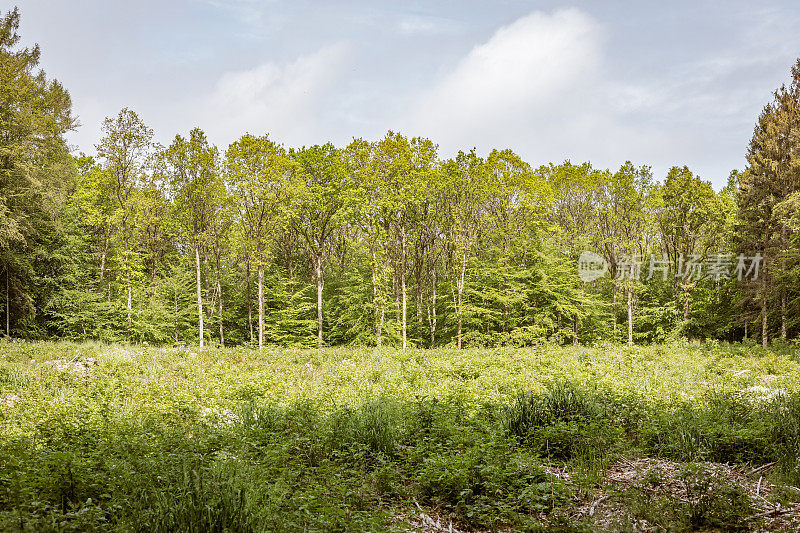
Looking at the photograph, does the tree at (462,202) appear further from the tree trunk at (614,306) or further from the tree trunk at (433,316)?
the tree trunk at (614,306)

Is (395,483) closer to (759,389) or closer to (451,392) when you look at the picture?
(451,392)

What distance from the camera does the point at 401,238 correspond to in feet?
86.2

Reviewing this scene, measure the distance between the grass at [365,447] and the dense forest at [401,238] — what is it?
1431 cm

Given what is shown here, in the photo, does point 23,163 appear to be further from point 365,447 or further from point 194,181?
point 365,447

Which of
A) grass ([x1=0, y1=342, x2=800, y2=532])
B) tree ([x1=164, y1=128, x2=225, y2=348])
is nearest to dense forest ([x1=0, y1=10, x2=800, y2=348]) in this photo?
tree ([x1=164, y1=128, x2=225, y2=348])

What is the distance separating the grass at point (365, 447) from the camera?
4.43 meters

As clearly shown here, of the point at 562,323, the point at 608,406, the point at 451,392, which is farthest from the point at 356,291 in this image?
the point at 608,406

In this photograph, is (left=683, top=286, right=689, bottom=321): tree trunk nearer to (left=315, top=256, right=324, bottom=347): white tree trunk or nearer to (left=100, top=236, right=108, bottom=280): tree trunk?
(left=315, top=256, right=324, bottom=347): white tree trunk

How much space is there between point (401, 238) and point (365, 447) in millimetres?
20144

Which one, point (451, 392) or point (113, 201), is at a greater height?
point (113, 201)

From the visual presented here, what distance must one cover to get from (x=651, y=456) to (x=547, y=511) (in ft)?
8.39

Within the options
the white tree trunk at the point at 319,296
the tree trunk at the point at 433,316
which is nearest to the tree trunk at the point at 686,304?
the tree trunk at the point at 433,316

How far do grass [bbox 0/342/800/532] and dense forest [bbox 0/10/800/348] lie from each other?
14314mm

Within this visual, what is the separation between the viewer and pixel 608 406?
27.3 ft
